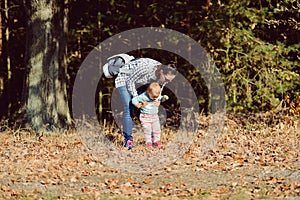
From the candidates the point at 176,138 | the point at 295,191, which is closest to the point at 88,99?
the point at 176,138

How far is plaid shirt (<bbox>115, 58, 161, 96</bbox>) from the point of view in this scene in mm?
8500

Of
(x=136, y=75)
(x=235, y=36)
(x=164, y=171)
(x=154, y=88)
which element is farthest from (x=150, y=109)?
(x=235, y=36)

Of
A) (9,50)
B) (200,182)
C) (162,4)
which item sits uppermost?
(162,4)

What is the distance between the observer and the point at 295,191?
6.37 m

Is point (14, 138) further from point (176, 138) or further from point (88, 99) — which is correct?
point (88, 99)

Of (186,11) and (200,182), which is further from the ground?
(186,11)

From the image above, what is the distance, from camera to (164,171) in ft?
25.2

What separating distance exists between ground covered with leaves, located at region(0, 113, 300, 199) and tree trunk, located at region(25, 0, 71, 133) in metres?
0.47

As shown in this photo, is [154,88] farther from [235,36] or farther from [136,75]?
[235,36]

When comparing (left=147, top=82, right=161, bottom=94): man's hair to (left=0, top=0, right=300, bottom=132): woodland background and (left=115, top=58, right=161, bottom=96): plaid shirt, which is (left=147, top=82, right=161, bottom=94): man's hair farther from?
(left=0, top=0, right=300, bottom=132): woodland background

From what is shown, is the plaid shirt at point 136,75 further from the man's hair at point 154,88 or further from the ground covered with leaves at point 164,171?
the ground covered with leaves at point 164,171

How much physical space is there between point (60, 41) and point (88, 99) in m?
3.97

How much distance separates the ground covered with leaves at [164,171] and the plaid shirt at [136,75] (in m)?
1.03

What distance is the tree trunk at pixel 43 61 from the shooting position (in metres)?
10.6
